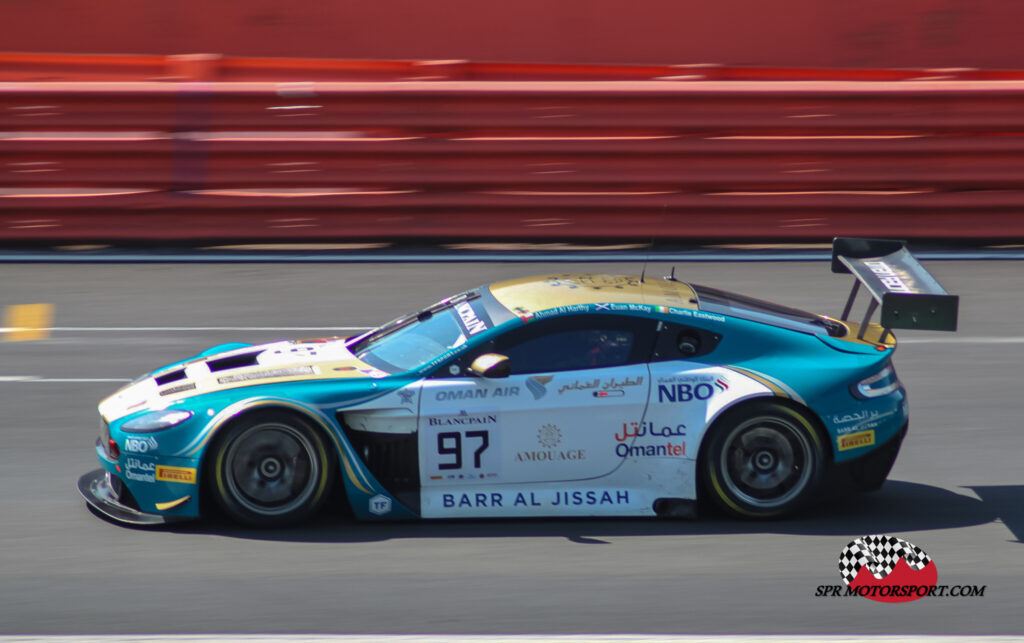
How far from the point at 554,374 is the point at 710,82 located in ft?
25.2

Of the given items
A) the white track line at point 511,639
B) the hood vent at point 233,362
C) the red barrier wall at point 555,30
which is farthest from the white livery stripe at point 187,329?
the red barrier wall at point 555,30

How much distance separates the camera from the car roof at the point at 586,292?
6.48 metres

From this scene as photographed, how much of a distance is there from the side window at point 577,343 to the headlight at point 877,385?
1.01m

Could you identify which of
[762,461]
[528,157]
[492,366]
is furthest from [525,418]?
[528,157]

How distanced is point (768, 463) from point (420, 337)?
1.81 meters

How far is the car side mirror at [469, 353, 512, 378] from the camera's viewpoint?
20.0 ft

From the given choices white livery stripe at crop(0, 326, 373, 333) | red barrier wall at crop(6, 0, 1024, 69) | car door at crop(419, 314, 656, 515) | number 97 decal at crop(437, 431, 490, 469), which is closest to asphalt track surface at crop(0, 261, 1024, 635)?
car door at crop(419, 314, 656, 515)

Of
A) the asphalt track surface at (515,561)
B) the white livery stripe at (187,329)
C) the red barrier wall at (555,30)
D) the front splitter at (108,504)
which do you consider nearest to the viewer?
the asphalt track surface at (515,561)

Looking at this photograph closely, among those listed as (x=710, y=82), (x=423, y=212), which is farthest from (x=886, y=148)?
(x=423, y=212)

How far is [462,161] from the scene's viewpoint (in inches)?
512

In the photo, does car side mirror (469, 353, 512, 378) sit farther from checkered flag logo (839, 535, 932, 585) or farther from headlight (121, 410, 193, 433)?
checkered flag logo (839, 535, 932, 585)

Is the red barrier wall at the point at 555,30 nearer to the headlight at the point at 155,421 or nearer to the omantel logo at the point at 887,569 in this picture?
the headlight at the point at 155,421

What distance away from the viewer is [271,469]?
618 cm

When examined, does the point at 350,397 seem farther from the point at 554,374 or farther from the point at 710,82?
the point at 710,82
